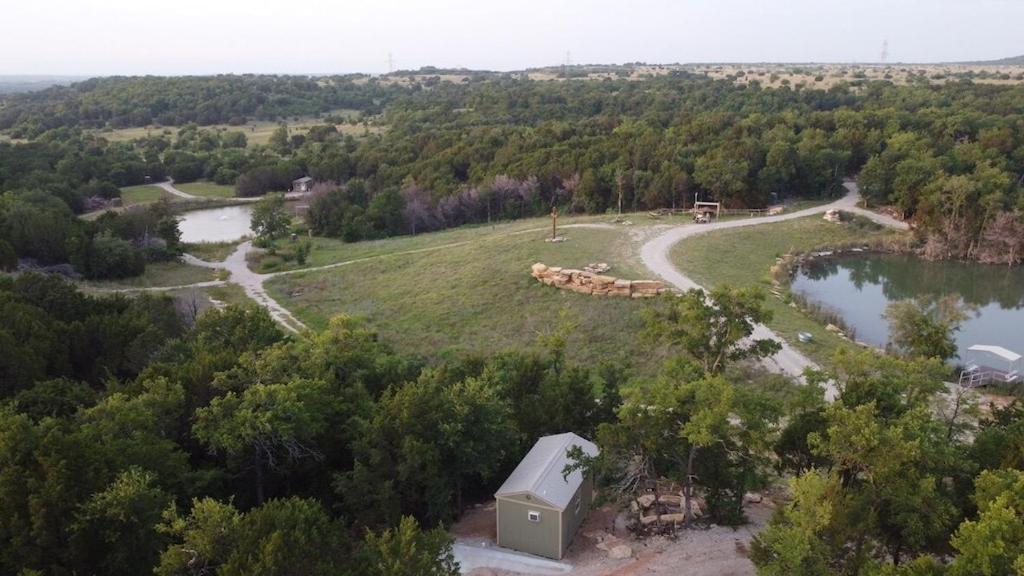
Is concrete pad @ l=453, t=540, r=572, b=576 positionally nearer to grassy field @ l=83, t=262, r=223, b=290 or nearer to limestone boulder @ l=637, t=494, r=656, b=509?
limestone boulder @ l=637, t=494, r=656, b=509

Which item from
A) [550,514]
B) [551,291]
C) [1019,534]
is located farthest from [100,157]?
A: [1019,534]

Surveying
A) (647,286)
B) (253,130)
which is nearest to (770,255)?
(647,286)

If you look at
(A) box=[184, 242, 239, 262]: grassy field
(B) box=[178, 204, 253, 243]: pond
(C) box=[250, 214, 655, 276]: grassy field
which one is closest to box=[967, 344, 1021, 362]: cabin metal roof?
(C) box=[250, 214, 655, 276]: grassy field

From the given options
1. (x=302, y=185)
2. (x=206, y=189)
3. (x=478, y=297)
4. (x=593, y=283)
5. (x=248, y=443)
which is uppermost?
(x=248, y=443)

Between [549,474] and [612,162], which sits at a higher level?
[612,162]

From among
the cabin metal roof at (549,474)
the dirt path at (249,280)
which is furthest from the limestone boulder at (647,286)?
the cabin metal roof at (549,474)

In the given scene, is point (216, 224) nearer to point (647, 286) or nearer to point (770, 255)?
point (647, 286)

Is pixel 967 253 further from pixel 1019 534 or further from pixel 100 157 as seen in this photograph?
pixel 100 157
